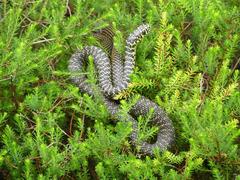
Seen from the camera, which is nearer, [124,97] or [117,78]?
[124,97]

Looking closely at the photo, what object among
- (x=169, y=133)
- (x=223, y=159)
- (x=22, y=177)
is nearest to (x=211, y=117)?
(x=223, y=159)

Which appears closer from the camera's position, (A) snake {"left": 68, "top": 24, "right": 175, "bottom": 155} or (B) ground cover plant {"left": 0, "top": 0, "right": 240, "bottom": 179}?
(B) ground cover plant {"left": 0, "top": 0, "right": 240, "bottom": 179}

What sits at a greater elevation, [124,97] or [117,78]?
[124,97]

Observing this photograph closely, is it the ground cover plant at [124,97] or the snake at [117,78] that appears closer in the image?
the ground cover plant at [124,97]

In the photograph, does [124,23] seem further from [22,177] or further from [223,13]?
[22,177]
